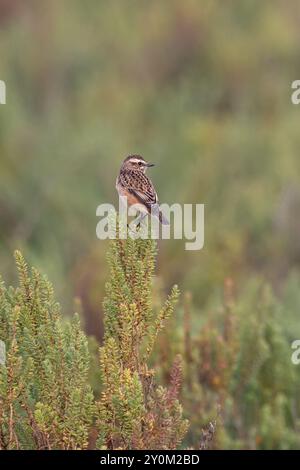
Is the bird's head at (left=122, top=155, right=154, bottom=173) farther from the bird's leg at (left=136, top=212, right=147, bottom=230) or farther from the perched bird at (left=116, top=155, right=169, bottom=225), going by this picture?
the bird's leg at (left=136, top=212, right=147, bottom=230)

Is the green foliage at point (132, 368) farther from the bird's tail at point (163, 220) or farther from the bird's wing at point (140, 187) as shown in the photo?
the bird's wing at point (140, 187)

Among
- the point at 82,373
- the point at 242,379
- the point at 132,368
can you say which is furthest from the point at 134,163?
the point at 242,379

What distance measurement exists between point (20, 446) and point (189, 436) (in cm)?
309

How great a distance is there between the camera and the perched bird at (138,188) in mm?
6281

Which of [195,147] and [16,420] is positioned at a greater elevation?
[195,147]

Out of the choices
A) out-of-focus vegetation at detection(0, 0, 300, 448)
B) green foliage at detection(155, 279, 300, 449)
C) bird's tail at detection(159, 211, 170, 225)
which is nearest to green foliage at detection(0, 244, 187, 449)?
bird's tail at detection(159, 211, 170, 225)

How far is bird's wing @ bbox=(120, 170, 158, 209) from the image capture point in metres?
6.38

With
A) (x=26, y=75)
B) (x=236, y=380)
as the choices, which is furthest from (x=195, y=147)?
(x=236, y=380)

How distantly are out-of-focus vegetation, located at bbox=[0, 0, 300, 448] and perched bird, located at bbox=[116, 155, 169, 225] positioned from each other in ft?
3.79

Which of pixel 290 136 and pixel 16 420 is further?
pixel 290 136

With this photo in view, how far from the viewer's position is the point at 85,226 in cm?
1828

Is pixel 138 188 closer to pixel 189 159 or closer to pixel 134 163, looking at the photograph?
pixel 134 163

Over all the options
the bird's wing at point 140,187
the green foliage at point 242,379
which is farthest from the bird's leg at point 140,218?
the green foliage at point 242,379
